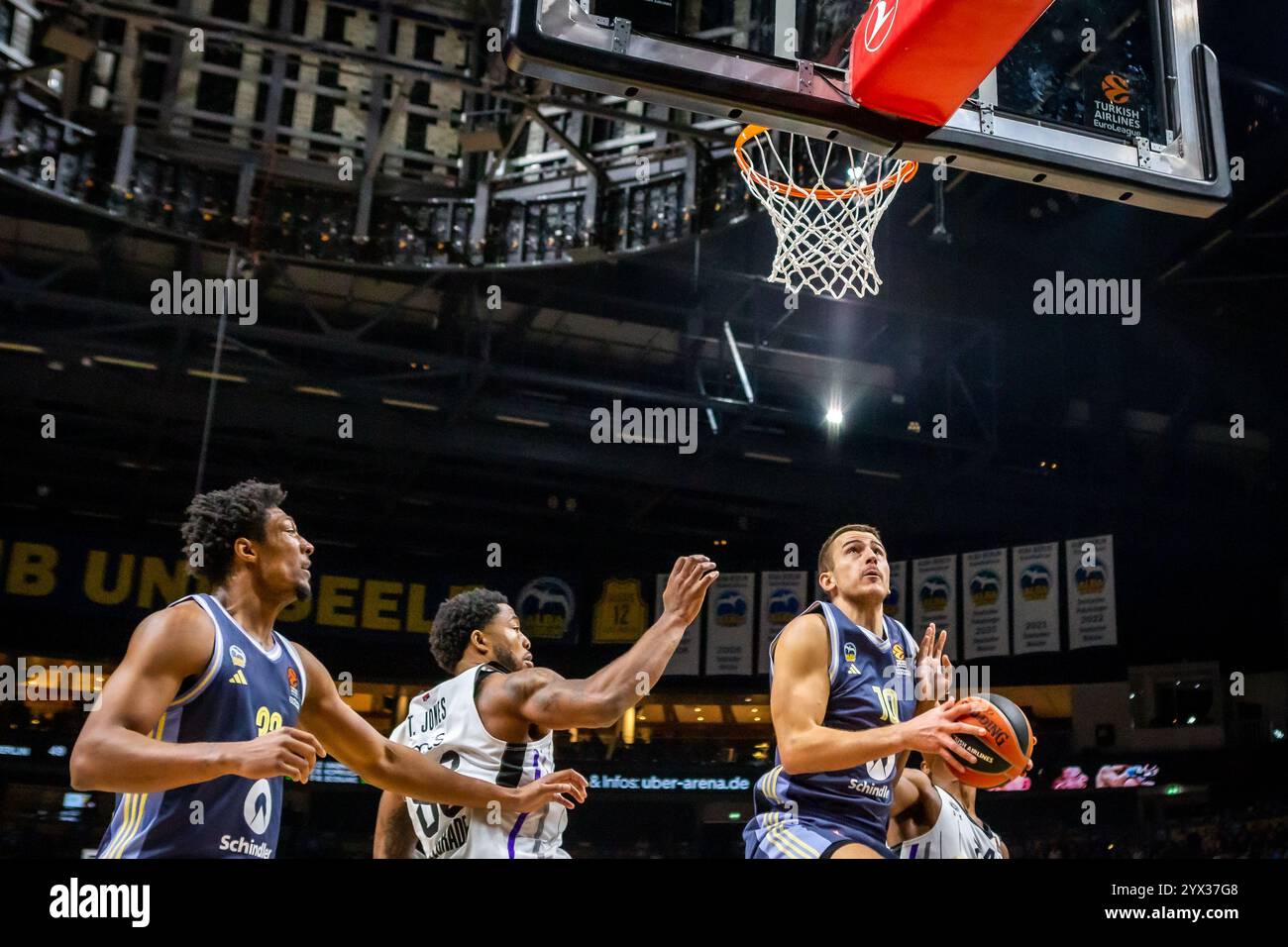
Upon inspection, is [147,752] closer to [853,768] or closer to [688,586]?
[688,586]

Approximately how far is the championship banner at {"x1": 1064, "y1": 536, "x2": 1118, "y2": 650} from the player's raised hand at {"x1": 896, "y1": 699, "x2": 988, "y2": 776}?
36.5 ft

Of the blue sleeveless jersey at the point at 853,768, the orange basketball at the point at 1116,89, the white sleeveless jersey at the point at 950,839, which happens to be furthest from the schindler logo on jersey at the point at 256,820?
the orange basketball at the point at 1116,89

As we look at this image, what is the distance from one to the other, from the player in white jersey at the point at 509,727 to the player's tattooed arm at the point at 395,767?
0.71 feet

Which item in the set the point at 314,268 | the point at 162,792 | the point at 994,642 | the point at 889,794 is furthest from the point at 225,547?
the point at 994,642

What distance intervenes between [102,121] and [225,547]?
848cm

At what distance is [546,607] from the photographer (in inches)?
629

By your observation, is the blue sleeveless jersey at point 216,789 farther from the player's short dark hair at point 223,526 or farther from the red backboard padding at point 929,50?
the red backboard padding at point 929,50

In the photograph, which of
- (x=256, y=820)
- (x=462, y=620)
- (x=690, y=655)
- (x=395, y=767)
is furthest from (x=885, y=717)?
(x=690, y=655)

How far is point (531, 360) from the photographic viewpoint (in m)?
14.1

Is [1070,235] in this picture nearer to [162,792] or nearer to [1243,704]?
[1243,704]

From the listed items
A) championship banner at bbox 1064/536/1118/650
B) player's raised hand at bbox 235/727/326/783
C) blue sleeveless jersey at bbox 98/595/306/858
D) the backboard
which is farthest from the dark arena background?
player's raised hand at bbox 235/727/326/783

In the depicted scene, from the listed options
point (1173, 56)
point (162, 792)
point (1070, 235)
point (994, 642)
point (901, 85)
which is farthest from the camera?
point (994, 642)

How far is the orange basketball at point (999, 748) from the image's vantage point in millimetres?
3648

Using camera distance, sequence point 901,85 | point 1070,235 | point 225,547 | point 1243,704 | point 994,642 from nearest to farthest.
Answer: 1. point 225,547
2. point 901,85
3. point 1070,235
4. point 994,642
5. point 1243,704
